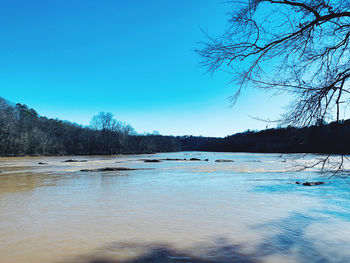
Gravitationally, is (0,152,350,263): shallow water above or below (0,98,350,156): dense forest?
below

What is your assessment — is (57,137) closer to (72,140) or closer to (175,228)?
(72,140)

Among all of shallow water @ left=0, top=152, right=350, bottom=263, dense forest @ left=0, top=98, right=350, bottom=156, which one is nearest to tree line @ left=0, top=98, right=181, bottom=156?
dense forest @ left=0, top=98, right=350, bottom=156

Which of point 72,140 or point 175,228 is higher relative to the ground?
point 72,140

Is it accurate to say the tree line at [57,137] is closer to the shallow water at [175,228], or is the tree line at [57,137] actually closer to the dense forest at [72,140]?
the dense forest at [72,140]

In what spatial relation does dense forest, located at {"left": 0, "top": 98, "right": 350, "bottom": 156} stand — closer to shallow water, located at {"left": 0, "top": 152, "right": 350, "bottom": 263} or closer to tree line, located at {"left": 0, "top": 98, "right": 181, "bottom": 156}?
tree line, located at {"left": 0, "top": 98, "right": 181, "bottom": 156}

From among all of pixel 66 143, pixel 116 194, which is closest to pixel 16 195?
pixel 116 194

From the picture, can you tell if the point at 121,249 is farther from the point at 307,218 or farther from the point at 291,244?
the point at 307,218

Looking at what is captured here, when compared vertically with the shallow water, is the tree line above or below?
above

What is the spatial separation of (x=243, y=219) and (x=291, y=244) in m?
1.90

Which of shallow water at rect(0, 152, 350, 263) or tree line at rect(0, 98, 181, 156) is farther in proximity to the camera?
tree line at rect(0, 98, 181, 156)

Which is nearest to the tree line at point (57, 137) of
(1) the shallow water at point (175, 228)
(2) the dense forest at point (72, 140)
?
(2) the dense forest at point (72, 140)

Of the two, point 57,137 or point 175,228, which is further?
point 57,137

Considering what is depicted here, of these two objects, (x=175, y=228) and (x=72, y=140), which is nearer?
(x=175, y=228)

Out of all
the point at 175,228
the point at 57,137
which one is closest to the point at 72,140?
the point at 57,137
